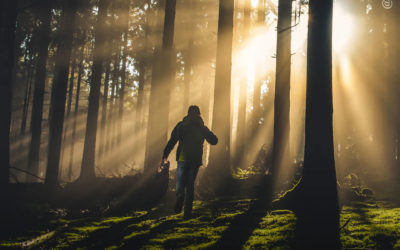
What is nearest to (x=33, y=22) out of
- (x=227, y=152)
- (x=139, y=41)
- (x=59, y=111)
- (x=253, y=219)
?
(x=139, y=41)

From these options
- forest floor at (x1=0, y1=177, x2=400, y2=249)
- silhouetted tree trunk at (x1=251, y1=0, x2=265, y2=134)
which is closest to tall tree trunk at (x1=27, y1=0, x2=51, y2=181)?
forest floor at (x1=0, y1=177, x2=400, y2=249)

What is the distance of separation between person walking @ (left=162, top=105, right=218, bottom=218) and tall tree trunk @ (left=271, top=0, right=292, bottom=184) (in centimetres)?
520

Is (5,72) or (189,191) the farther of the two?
(5,72)

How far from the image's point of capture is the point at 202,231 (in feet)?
16.0

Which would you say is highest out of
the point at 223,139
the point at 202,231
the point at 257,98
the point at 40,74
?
the point at 257,98

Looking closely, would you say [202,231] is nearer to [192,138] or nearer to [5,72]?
[192,138]

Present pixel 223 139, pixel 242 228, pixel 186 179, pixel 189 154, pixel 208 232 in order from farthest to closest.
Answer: pixel 223 139, pixel 186 179, pixel 189 154, pixel 242 228, pixel 208 232

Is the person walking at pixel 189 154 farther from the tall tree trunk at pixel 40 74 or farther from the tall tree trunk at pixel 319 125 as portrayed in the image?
the tall tree trunk at pixel 40 74

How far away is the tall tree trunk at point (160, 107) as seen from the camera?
10352mm

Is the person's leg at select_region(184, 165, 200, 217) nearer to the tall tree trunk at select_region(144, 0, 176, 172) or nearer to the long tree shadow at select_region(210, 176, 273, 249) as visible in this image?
the long tree shadow at select_region(210, 176, 273, 249)

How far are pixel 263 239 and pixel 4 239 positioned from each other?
178 inches

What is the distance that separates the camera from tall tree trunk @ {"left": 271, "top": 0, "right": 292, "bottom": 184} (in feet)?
34.6

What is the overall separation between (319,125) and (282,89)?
16.8 ft

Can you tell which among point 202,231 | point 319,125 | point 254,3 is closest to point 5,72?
point 202,231
